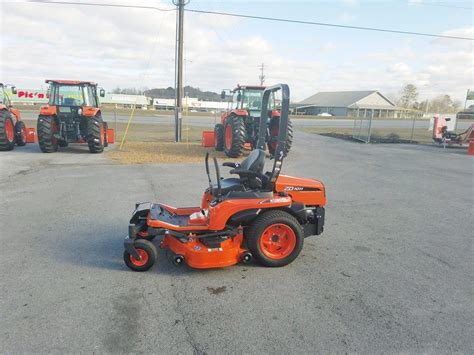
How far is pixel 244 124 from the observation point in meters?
13.1

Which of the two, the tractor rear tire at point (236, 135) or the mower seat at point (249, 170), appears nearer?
the mower seat at point (249, 170)

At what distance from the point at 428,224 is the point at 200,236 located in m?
3.95

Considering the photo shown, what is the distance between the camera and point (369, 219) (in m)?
6.18

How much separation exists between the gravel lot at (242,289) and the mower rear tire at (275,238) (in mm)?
153

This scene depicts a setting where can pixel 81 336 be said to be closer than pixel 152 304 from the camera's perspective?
Yes

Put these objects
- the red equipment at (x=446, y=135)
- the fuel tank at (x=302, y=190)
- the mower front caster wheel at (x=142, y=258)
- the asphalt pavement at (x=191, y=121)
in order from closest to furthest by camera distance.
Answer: the mower front caster wheel at (x=142, y=258)
the fuel tank at (x=302, y=190)
the red equipment at (x=446, y=135)
the asphalt pavement at (x=191, y=121)

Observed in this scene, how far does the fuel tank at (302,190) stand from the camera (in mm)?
Result: 4492

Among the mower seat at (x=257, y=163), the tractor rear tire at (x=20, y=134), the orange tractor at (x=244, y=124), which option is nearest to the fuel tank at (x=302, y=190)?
the mower seat at (x=257, y=163)

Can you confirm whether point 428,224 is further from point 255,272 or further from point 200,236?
point 200,236

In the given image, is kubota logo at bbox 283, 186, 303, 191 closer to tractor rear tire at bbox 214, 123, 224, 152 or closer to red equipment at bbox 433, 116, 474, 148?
tractor rear tire at bbox 214, 123, 224, 152

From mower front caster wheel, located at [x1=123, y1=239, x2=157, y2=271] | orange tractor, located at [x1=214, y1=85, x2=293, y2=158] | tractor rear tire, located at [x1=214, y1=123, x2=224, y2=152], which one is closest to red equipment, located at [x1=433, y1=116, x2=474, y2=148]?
orange tractor, located at [x1=214, y1=85, x2=293, y2=158]

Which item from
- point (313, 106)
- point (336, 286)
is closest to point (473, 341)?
point (336, 286)

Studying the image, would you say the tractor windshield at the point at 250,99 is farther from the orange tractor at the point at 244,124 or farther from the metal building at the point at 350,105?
the metal building at the point at 350,105

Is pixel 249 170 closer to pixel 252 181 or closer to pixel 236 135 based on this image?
pixel 252 181
